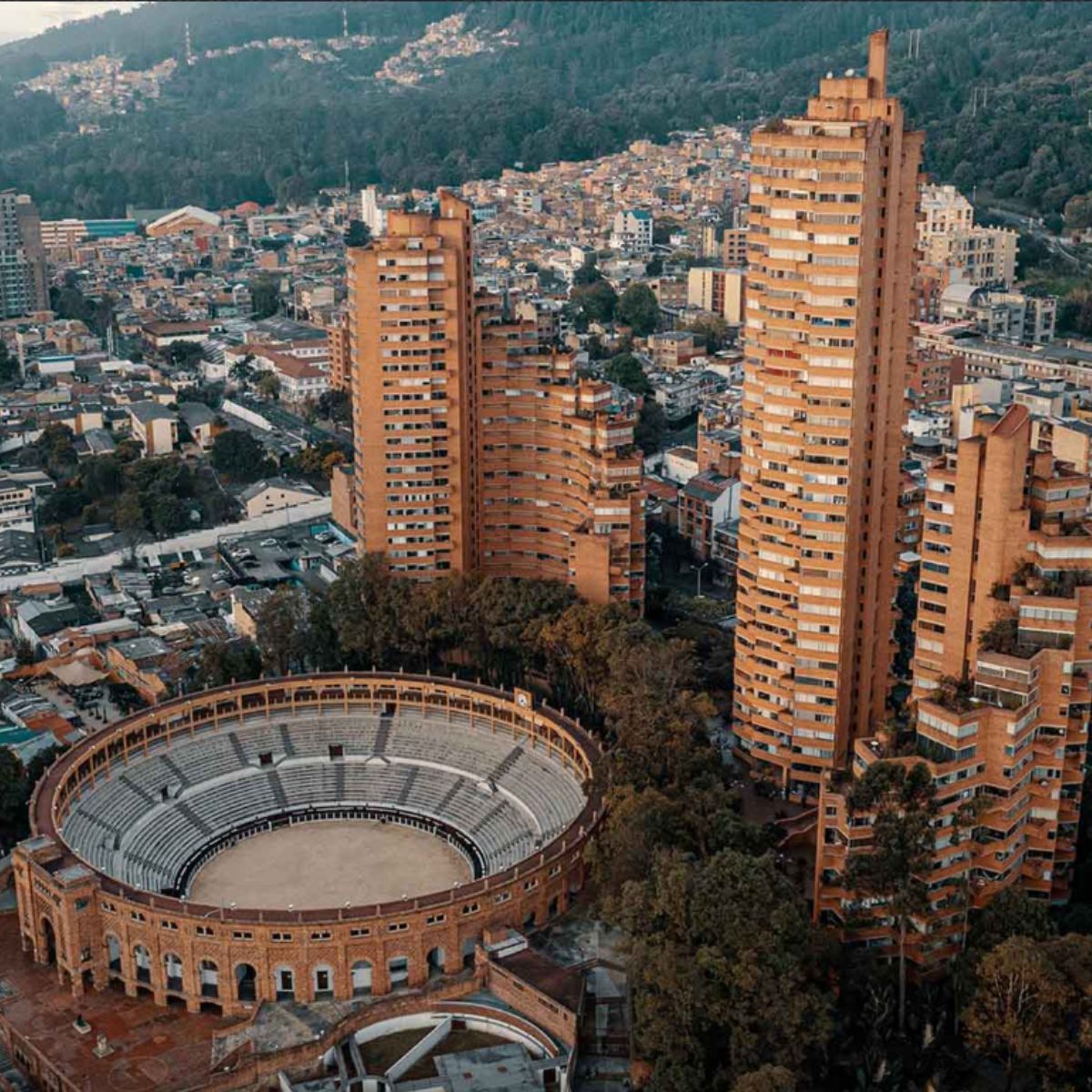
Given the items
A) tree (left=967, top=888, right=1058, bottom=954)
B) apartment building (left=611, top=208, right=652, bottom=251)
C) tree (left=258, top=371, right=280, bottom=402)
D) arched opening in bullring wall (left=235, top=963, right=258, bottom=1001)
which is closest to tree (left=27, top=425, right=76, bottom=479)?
tree (left=258, top=371, right=280, bottom=402)

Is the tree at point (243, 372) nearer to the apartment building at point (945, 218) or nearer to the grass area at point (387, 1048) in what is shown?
the apartment building at point (945, 218)

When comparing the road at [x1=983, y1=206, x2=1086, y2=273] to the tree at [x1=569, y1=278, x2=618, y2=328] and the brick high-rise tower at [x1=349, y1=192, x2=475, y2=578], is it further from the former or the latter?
the brick high-rise tower at [x1=349, y1=192, x2=475, y2=578]

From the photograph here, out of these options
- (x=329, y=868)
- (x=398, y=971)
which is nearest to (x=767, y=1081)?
(x=398, y=971)

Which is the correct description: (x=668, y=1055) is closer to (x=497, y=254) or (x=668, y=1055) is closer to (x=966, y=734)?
(x=966, y=734)

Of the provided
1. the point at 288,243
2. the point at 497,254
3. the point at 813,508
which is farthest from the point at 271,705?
the point at 288,243

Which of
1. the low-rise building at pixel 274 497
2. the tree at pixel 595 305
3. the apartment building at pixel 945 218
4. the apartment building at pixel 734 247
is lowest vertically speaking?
the low-rise building at pixel 274 497

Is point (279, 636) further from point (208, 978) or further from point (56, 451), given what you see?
point (56, 451)

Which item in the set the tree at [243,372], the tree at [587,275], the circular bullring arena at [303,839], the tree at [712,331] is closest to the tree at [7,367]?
the tree at [243,372]
